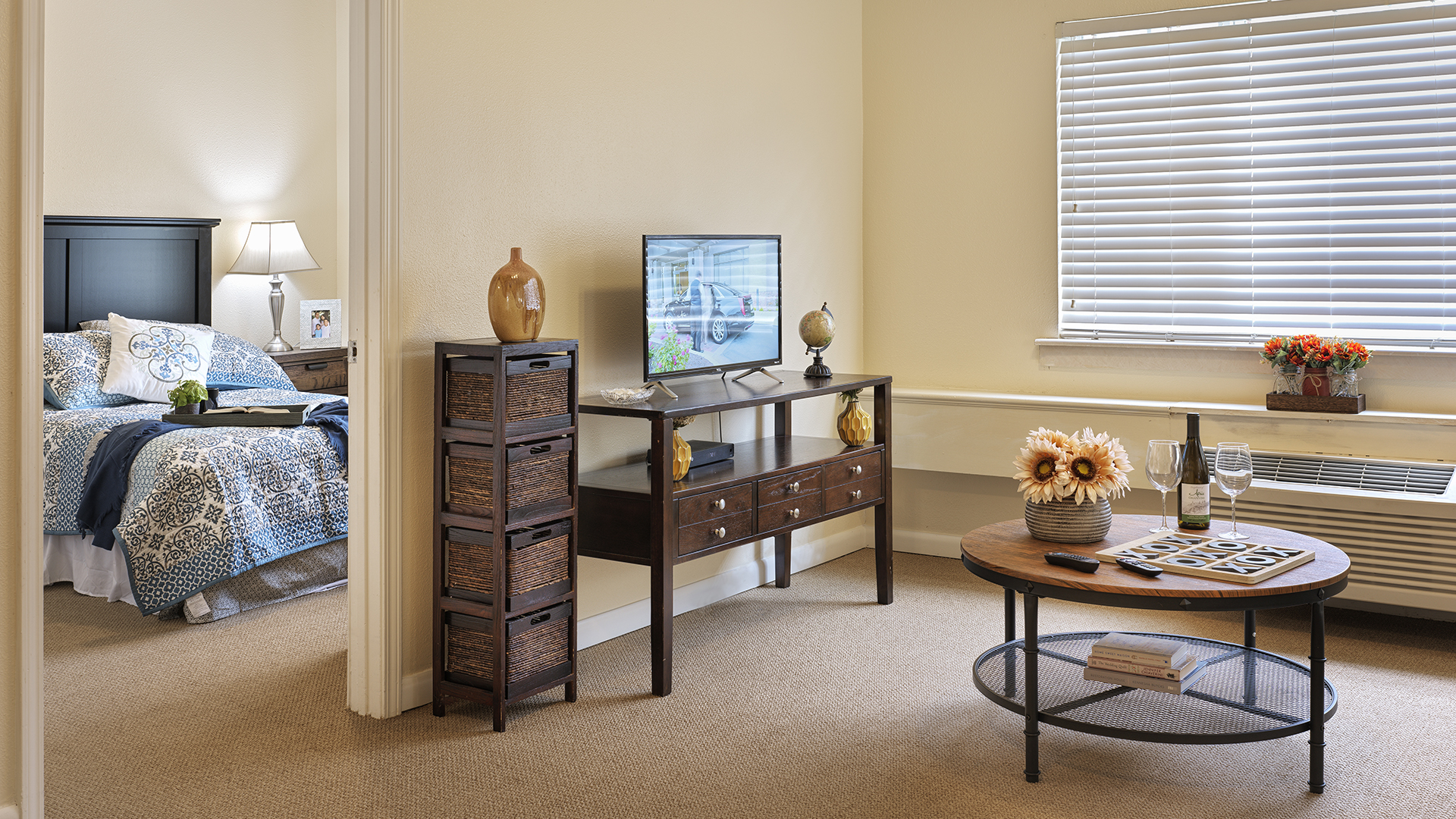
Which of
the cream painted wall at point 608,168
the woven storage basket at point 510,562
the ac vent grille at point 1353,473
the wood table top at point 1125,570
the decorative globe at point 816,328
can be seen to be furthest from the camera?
the decorative globe at point 816,328

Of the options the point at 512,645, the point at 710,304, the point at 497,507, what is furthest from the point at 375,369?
the point at 710,304

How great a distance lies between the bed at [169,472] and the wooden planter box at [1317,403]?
138 inches

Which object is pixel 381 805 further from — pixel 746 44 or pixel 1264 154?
pixel 1264 154

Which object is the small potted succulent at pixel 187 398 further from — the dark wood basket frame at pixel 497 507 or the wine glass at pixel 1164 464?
the wine glass at pixel 1164 464

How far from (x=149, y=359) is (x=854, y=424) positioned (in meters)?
3.18

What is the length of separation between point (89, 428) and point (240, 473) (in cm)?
78

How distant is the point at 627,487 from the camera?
3.40m

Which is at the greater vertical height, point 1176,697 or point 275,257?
point 275,257

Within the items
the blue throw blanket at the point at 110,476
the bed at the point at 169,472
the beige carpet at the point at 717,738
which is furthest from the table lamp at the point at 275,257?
the beige carpet at the point at 717,738

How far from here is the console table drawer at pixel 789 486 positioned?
3.67m

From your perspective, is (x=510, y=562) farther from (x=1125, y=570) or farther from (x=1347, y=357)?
(x=1347, y=357)

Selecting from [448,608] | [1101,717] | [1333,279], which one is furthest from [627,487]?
[1333,279]

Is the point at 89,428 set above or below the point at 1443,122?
below

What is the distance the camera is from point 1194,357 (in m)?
4.50
